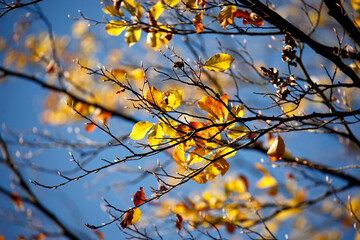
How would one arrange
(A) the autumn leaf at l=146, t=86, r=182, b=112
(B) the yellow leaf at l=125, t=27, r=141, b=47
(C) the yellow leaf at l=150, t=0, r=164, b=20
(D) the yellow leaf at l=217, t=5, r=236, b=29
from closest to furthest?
(A) the autumn leaf at l=146, t=86, r=182, b=112 → (D) the yellow leaf at l=217, t=5, r=236, b=29 → (C) the yellow leaf at l=150, t=0, r=164, b=20 → (B) the yellow leaf at l=125, t=27, r=141, b=47

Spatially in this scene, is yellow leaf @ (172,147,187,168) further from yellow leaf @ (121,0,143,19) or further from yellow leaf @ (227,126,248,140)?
yellow leaf @ (121,0,143,19)

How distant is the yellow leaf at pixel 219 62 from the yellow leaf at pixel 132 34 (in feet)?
1.96

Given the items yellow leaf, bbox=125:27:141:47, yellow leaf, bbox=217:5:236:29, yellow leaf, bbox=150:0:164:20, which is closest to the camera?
yellow leaf, bbox=217:5:236:29

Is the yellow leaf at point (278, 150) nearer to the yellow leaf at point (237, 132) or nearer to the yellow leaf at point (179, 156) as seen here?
the yellow leaf at point (237, 132)

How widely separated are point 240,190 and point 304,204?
636 mm

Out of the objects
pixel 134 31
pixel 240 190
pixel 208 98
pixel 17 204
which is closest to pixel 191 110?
pixel 240 190

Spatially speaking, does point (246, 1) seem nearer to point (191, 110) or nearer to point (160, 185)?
point (160, 185)

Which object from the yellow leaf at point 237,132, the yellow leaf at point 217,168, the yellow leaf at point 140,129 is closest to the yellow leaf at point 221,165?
the yellow leaf at point 217,168

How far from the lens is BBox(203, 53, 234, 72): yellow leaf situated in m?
1.05

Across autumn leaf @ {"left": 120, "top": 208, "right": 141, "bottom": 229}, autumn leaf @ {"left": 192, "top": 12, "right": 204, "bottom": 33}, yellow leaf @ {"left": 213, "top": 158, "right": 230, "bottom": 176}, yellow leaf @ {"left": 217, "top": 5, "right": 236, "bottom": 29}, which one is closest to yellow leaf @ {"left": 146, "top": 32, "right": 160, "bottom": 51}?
autumn leaf @ {"left": 192, "top": 12, "right": 204, "bottom": 33}

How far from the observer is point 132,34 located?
4.69ft

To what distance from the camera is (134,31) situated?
142cm

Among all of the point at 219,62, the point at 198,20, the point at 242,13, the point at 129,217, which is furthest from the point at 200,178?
the point at 242,13

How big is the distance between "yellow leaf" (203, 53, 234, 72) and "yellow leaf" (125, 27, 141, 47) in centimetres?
60
